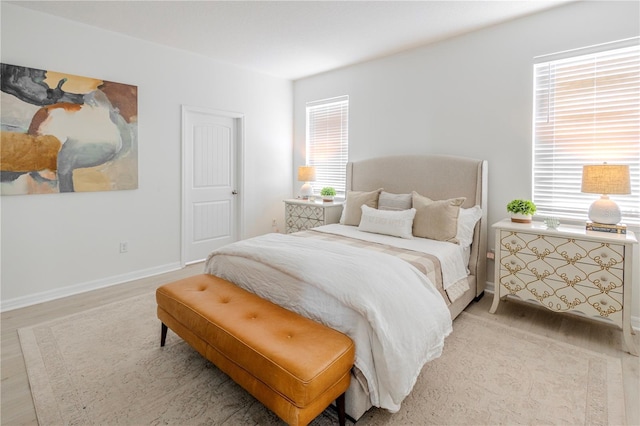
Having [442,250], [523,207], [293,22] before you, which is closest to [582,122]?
[523,207]

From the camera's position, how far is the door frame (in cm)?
418

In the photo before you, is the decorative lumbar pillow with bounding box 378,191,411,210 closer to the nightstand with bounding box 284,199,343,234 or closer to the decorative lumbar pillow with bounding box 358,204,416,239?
the decorative lumbar pillow with bounding box 358,204,416,239

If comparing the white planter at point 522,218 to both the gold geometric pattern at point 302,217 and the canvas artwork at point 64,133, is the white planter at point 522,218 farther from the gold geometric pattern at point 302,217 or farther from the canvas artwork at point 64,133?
the canvas artwork at point 64,133

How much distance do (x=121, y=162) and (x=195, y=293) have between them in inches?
87.0

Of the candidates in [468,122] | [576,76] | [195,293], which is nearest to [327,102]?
[468,122]

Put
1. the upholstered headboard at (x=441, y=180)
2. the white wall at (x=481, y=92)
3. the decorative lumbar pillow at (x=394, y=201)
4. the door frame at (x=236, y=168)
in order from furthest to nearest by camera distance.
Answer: the door frame at (x=236, y=168)
the decorative lumbar pillow at (x=394, y=201)
the upholstered headboard at (x=441, y=180)
the white wall at (x=481, y=92)

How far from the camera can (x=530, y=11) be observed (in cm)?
301

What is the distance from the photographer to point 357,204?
383 centimetres

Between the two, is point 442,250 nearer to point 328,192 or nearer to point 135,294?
point 328,192

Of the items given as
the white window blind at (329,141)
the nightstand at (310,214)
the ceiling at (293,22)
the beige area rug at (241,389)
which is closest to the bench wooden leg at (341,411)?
the beige area rug at (241,389)

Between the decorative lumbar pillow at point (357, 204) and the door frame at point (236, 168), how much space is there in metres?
1.71

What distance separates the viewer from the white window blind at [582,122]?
2.68 meters

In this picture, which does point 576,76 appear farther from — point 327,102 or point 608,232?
point 327,102

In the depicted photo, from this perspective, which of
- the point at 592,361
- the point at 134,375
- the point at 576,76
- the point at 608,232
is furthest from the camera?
the point at 576,76
